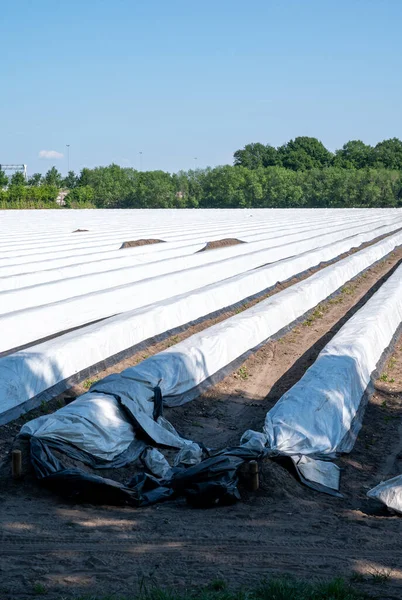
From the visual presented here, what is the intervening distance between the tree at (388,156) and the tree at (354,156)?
2.75 feet

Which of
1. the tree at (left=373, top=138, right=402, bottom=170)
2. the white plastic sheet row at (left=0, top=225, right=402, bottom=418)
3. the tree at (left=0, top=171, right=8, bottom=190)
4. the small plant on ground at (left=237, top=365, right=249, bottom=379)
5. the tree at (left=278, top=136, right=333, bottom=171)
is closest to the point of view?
the white plastic sheet row at (left=0, top=225, right=402, bottom=418)

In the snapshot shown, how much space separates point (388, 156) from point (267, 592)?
309 feet

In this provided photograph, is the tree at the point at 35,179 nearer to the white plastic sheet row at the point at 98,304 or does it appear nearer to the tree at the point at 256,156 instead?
the tree at the point at 256,156

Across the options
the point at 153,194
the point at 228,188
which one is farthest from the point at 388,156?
the point at 153,194

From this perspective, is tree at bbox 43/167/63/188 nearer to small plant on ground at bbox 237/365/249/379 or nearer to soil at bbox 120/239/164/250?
soil at bbox 120/239/164/250

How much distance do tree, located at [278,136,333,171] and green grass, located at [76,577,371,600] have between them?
9336 cm

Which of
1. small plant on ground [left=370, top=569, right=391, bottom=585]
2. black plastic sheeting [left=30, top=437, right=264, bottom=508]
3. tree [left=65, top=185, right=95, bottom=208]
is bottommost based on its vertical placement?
black plastic sheeting [left=30, top=437, right=264, bottom=508]

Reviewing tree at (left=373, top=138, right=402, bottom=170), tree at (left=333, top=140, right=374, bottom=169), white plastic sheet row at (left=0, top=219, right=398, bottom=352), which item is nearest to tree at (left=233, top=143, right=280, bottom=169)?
tree at (left=333, top=140, right=374, bottom=169)

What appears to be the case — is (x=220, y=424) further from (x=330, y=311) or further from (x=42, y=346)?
(x=330, y=311)

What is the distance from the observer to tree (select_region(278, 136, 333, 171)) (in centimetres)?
9569

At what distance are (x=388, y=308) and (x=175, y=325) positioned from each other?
3.38 metres

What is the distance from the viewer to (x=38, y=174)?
223 feet

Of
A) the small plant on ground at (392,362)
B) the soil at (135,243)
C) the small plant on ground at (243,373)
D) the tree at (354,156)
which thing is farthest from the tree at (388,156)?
the small plant on ground at (243,373)

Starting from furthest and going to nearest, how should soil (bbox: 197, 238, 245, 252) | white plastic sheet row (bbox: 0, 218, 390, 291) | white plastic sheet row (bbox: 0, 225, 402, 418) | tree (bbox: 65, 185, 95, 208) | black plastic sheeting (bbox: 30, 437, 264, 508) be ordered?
tree (bbox: 65, 185, 95, 208)
soil (bbox: 197, 238, 245, 252)
white plastic sheet row (bbox: 0, 218, 390, 291)
white plastic sheet row (bbox: 0, 225, 402, 418)
black plastic sheeting (bbox: 30, 437, 264, 508)
